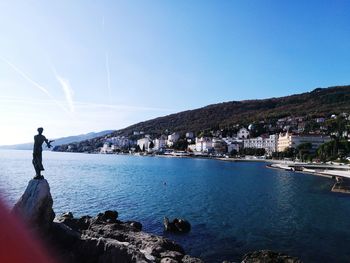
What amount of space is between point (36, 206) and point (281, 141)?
136197 millimetres

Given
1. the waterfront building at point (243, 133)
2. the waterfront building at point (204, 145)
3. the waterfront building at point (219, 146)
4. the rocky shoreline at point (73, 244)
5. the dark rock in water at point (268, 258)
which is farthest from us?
the waterfront building at point (243, 133)

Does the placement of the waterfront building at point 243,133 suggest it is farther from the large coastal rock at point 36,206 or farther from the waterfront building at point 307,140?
the large coastal rock at point 36,206

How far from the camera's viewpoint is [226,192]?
44.4 metres

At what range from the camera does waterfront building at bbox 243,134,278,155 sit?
148250 millimetres

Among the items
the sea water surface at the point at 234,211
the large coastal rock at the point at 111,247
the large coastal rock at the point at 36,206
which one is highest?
the large coastal rock at the point at 36,206

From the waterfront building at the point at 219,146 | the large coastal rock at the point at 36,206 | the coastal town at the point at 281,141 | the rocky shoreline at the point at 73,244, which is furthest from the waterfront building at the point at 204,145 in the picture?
the large coastal rock at the point at 36,206

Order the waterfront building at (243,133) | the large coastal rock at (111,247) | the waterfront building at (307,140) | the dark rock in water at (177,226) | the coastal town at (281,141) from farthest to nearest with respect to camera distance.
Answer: the waterfront building at (243,133) < the waterfront building at (307,140) < the coastal town at (281,141) < the dark rock in water at (177,226) < the large coastal rock at (111,247)

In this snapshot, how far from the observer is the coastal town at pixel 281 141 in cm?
11288

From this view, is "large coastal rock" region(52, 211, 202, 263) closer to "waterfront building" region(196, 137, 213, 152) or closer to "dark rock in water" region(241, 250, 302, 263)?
"dark rock in water" region(241, 250, 302, 263)


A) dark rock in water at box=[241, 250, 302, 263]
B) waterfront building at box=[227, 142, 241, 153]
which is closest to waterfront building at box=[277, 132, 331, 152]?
waterfront building at box=[227, 142, 241, 153]

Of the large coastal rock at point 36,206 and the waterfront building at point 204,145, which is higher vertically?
the waterfront building at point 204,145

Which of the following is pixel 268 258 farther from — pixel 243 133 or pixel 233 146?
pixel 243 133

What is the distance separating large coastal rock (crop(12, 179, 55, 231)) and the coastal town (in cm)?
9106

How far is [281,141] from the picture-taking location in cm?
14175
